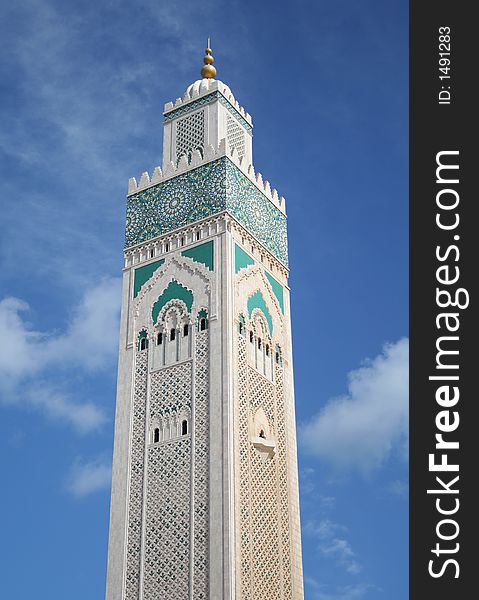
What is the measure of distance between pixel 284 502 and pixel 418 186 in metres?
5.92

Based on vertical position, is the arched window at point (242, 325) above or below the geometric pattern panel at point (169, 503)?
above

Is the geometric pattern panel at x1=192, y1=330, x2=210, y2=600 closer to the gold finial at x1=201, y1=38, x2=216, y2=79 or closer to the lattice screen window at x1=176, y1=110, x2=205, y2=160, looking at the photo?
the lattice screen window at x1=176, y1=110, x2=205, y2=160

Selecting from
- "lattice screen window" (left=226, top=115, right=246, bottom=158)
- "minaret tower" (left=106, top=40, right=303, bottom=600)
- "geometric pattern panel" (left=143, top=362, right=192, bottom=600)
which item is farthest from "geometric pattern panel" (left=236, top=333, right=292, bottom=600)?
"lattice screen window" (left=226, top=115, right=246, bottom=158)

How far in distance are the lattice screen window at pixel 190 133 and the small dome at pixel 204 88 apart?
0.36 m

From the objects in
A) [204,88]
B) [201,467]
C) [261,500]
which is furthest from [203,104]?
[261,500]

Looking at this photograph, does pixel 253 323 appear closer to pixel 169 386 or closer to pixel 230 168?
pixel 169 386

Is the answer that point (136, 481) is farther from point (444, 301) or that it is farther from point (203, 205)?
point (444, 301)

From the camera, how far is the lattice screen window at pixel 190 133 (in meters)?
13.8

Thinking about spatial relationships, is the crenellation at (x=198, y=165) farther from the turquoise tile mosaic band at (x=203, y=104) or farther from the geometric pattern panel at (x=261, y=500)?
the geometric pattern panel at (x=261, y=500)

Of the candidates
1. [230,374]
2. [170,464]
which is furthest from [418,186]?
[170,464]

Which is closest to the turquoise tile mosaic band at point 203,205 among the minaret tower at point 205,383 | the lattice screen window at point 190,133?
the minaret tower at point 205,383

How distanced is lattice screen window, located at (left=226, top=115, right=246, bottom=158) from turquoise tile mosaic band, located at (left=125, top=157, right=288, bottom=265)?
96 centimetres

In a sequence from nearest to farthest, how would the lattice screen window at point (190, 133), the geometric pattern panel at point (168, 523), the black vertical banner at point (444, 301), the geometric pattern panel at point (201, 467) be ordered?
the black vertical banner at point (444, 301) < the geometric pattern panel at point (201, 467) < the geometric pattern panel at point (168, 523) < the lattice screen window at point (190, 133)

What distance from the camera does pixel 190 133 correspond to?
1398 centimetres
